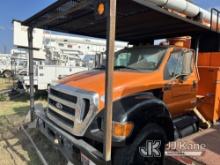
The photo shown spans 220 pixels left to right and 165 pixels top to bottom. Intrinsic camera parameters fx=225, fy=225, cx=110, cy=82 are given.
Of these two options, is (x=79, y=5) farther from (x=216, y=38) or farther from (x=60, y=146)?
(x=216, y=38)

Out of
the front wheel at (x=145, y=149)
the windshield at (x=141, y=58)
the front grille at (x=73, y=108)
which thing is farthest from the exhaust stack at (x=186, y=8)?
the front wheel at (x=145, y=149)

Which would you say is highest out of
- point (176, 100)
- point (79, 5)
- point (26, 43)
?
point (79, 5)

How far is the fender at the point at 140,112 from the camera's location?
9.64 ft

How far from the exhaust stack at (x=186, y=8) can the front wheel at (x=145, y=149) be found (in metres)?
1.82

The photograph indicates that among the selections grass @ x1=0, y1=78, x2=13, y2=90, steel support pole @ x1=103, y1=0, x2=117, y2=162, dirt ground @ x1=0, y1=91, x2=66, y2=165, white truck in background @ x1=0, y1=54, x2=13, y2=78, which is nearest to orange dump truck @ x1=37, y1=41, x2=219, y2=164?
steel support pole @ x1=103, y1=0, x2=117, y2=162

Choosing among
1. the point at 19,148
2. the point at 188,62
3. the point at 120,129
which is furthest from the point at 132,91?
the point at 19,148

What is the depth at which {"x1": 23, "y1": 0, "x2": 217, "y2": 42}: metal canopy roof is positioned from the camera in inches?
142

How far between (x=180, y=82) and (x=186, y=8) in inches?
52.7

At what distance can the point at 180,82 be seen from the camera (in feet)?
13.6

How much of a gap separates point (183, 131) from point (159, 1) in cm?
242

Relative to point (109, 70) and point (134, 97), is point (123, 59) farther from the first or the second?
point (109, 70)

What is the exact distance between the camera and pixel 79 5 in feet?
11.6

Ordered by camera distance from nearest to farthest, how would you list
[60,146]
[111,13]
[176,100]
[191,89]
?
[111,13], [60,146], [176,100], [191,89]

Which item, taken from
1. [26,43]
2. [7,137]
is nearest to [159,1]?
[26,43]
